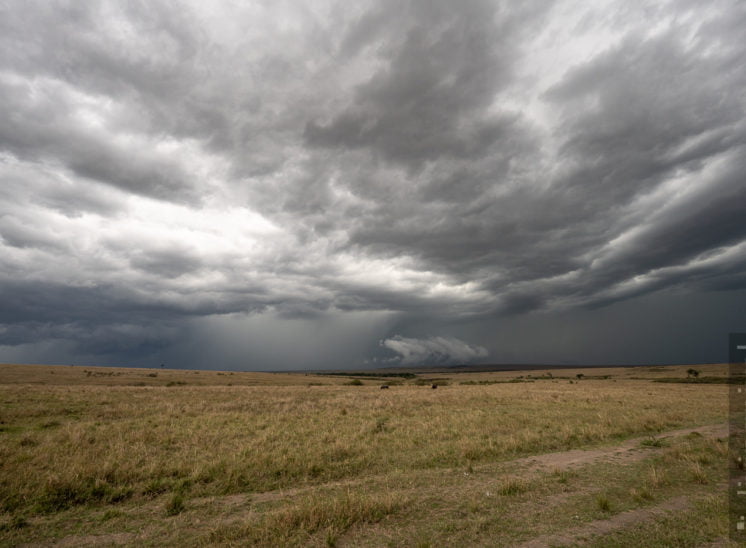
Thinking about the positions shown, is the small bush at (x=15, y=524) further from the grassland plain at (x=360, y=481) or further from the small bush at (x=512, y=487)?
the small bush at (x=512, y=487)

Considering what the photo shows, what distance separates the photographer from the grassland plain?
813cm

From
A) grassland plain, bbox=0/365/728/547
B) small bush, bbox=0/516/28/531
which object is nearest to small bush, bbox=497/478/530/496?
grassland plain, bbox=0/365/728/547

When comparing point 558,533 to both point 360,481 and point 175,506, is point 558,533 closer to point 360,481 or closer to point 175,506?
point 360,481

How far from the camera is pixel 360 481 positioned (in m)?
11.9

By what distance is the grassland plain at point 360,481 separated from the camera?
8133mm

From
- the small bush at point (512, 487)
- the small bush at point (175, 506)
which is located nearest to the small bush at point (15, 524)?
the small bush at point (175, 506)

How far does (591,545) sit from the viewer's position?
7.35 m

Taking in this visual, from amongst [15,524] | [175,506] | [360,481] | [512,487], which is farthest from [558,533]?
[15,524]

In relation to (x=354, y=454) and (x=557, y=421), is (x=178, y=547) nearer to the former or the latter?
(x=354, y=454)

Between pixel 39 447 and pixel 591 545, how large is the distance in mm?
19615

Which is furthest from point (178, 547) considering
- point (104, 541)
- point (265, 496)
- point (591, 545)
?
point (591, 545)

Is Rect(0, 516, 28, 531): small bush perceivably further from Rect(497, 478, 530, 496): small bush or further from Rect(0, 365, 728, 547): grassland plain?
Rect(497, 478, 530, 496): small bush

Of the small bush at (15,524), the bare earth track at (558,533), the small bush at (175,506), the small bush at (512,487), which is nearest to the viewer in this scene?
the bare earth track at (558,533)

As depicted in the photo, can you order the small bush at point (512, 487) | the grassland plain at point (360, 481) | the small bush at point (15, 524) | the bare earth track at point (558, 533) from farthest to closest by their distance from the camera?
1. the small bush at point (512, 487)
2. the small bush at point (15, 524)
3. the grassland plain at point (360, 481)
4. the bare earth track at point (558, 533)
